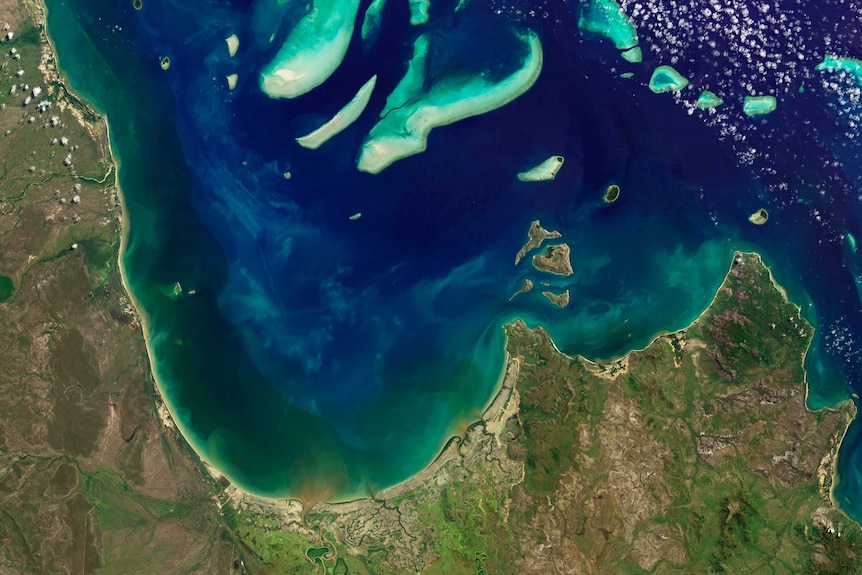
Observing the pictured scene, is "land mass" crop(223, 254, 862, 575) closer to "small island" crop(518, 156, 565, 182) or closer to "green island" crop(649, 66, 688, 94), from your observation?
"small island" crop(518, 156, 565, 182)

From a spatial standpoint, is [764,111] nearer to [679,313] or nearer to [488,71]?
[679,313]

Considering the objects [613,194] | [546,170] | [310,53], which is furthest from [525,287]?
[310,53]

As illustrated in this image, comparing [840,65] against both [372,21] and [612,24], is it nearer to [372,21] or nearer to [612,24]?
[612,24]

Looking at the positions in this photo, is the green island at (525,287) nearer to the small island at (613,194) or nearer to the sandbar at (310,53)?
the small island at (613,194)

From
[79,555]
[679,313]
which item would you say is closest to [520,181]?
[679,313]

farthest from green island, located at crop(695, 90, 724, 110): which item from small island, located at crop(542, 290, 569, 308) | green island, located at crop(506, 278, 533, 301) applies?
green island, located at crop(506, 278, 533, 301)
